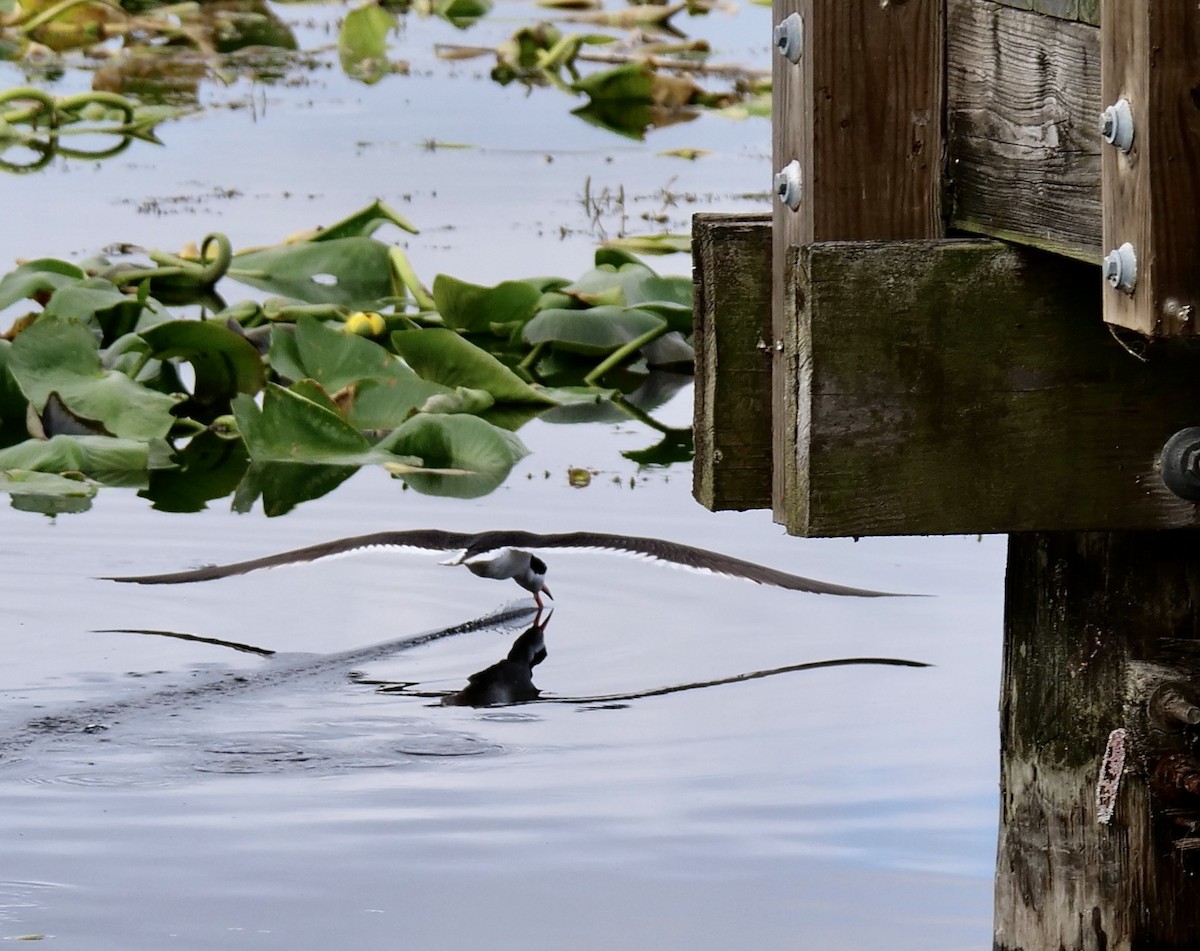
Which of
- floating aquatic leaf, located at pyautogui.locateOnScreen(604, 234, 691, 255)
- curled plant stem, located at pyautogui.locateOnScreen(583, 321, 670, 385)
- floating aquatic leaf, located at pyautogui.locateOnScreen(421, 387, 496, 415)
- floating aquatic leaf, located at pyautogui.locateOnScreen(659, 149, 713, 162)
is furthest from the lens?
floating aquatic leaf, located at pyautogui.locateOnScreen(659, 149, 713, 162)

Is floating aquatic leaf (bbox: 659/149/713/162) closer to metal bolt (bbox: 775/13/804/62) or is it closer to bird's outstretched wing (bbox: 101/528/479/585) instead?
bird's outstretched wing (bbox: 101/528/479/585)

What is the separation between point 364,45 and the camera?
16.1 meters

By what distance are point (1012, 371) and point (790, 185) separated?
364 millimetres

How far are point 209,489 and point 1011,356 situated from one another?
12.7 ft

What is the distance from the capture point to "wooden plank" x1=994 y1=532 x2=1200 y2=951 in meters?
2.81

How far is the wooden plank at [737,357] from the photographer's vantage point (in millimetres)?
2947

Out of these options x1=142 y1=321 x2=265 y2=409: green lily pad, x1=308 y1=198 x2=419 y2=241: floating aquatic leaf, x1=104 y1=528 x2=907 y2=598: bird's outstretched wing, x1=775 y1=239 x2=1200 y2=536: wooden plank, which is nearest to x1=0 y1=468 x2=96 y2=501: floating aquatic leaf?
x1=142 y1=321 x2=265 y2=409: green lily pad

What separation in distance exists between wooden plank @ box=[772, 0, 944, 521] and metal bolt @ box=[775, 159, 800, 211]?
0.07 feet

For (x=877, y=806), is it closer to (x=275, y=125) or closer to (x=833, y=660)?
(x=833, y=660)

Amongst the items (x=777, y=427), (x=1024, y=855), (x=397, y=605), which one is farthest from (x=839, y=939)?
(x=397, y=605)

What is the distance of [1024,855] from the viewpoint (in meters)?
3.01

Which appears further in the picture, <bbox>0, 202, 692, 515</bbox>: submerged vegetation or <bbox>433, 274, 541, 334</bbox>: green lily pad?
<bbox>433, 274, 541, 334</bbox>: green lily pad

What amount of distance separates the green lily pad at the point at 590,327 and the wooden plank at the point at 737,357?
4224mm

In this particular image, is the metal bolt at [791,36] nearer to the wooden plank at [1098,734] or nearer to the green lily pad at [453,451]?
the wooden plank at [1098,734]
